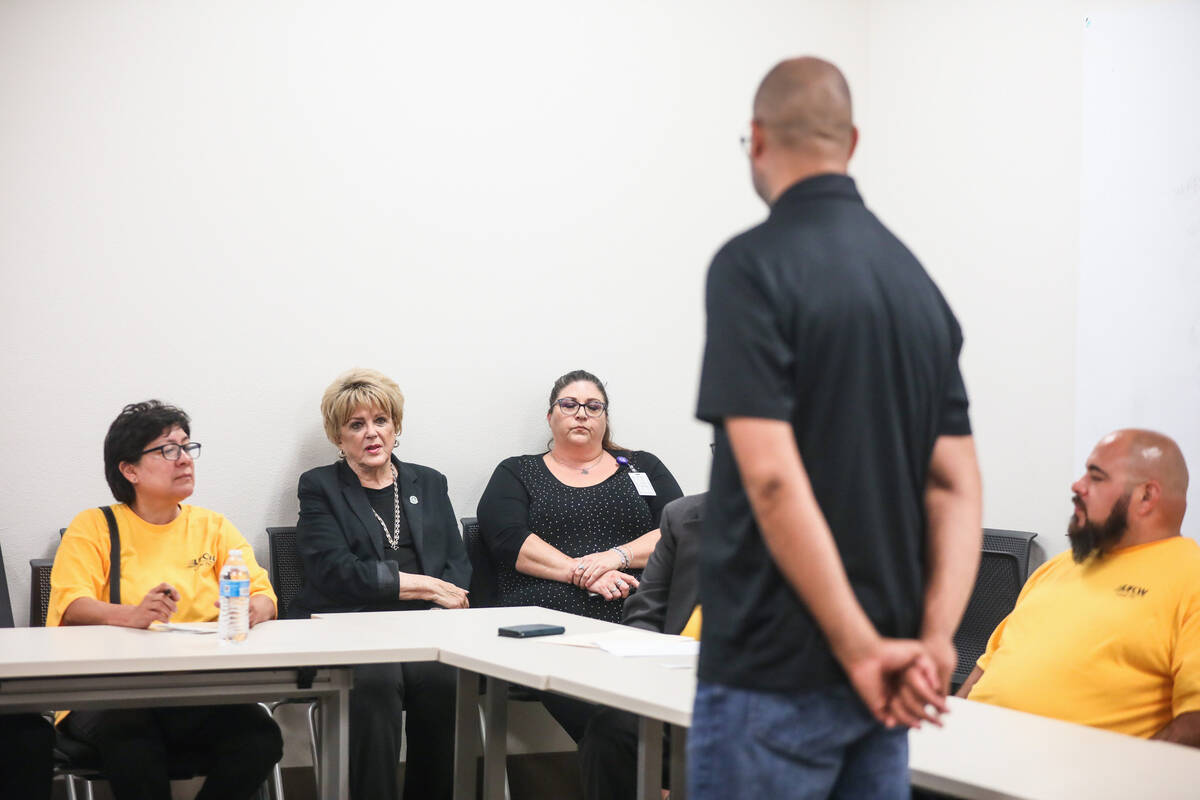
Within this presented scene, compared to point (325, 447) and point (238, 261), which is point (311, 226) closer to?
point (238, 261)

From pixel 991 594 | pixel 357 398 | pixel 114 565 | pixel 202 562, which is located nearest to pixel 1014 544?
pixel 991 594

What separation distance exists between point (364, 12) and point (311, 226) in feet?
2.72

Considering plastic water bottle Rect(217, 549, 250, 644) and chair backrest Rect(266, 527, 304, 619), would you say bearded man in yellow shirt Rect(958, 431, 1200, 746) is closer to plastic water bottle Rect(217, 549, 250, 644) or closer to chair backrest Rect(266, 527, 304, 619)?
plastic water bottle Rect(217, 549, 250, 644)

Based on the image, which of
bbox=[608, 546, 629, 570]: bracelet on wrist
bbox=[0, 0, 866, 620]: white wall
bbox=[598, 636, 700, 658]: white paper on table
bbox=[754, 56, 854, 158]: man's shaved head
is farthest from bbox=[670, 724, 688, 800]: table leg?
bbox=[0, 0, 866, 620]: white wall

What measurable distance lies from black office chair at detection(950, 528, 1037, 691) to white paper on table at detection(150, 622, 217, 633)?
232 centimetres

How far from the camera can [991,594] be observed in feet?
12.7

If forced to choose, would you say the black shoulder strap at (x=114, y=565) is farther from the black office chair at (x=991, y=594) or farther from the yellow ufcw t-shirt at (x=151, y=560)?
the black office chair at (x=991, y=594)

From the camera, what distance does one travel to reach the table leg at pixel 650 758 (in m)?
2.29

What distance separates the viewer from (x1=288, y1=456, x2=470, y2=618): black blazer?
3.68m

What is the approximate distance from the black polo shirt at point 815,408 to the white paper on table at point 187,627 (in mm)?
1949

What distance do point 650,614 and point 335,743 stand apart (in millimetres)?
913

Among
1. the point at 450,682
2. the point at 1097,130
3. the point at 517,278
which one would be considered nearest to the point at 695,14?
the point at 517,278

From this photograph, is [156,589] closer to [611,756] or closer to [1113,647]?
[611,756]

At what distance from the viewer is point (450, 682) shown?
3.58 metres
